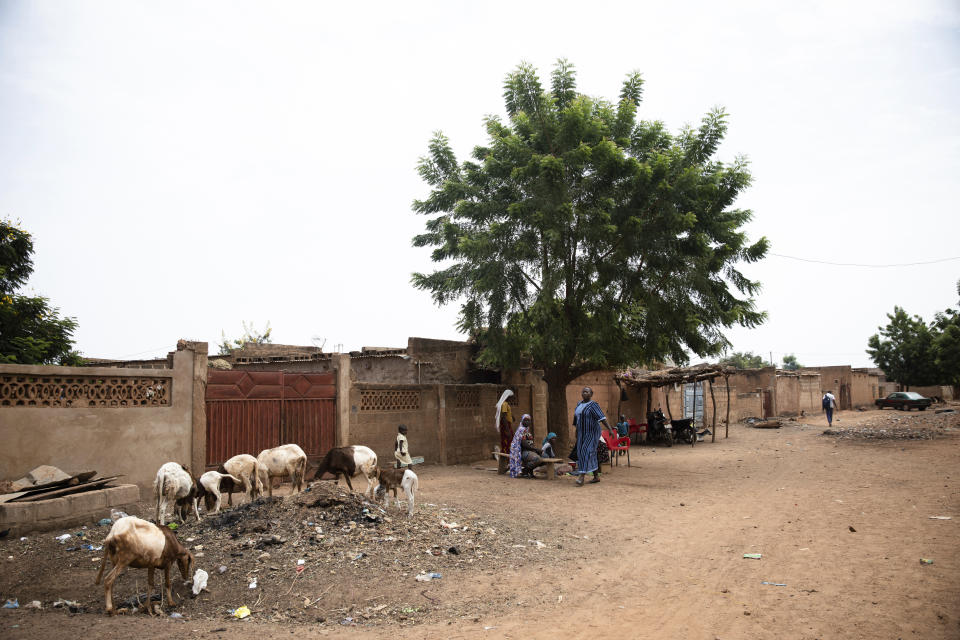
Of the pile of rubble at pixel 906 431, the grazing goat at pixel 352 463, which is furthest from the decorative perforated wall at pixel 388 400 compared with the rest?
the pile of rubble at pixel 906 431

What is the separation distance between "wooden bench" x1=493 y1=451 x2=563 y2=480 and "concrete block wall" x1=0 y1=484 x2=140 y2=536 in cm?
794

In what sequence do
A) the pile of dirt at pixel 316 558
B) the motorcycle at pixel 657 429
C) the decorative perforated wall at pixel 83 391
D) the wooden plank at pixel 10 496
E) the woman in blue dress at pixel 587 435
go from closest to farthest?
the pile of dirt at pixel 316 558
the wooden plank at pixel 10 496
the decorative perforated wall at pixel 83 391
the woman in blue dress at pixel 587 435
the motorcycle at pixel 657 429

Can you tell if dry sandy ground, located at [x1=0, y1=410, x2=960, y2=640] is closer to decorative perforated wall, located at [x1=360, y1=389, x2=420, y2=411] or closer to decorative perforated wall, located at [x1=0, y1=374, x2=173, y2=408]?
decorative perforated wall, located at [x1=360, y1=389, x2=420, y2=411]

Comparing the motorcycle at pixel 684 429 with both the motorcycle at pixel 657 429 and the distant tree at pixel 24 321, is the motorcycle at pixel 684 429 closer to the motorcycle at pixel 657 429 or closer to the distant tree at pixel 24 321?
the motorcycle at pixel 657 429

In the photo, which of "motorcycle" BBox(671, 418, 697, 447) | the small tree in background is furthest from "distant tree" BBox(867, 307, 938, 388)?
"motorcycle" BBox(671, 418, 697, 447)

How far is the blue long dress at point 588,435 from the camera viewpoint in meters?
12.7

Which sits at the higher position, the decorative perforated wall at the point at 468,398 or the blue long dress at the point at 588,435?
the decorative perforated wall at the point at 468,398

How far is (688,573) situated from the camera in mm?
6355

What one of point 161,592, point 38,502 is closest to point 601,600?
point 161,592

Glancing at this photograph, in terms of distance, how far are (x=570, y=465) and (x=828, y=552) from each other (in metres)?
7.76

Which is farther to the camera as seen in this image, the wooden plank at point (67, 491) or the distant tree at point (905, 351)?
the distant tree at point (905, 351)

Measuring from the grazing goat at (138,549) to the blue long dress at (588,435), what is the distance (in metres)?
8.84

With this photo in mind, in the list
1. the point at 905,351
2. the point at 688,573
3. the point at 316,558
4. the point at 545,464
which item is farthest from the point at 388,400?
the point at 905,351

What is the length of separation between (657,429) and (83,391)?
19.7 m
